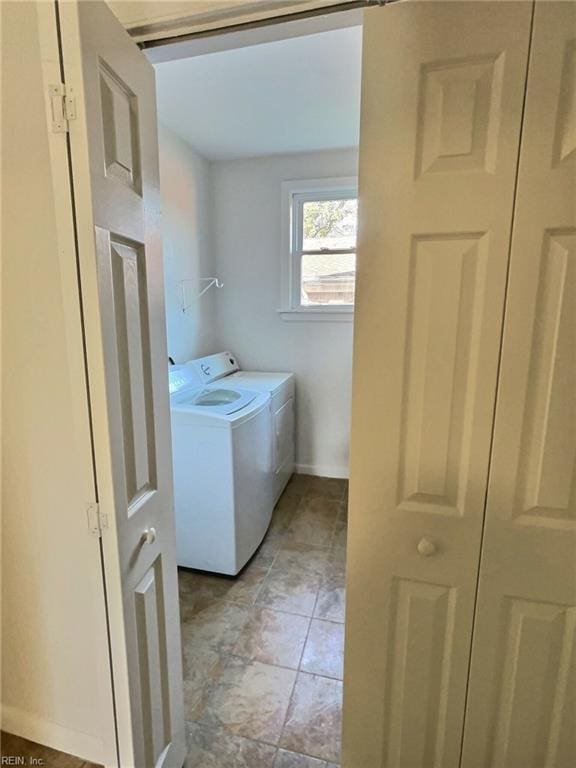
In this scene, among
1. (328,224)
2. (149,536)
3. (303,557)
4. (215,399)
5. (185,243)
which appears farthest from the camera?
(328,224)

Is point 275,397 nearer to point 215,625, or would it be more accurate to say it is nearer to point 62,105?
point 215,625

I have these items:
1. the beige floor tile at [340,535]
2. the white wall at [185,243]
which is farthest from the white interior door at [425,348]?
the white wall at [185,243]

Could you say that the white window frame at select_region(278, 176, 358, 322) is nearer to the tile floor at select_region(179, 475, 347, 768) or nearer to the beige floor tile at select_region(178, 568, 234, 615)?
the tile floor at select_region(179, 475, 347, 768)

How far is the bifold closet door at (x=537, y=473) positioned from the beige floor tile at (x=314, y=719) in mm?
560

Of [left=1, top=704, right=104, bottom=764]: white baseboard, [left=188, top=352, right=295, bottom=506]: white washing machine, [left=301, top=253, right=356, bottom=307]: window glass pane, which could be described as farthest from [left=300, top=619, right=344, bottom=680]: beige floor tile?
[left=301, top=253, right=356, bottom=307]: window glass pane

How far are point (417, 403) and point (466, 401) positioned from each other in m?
0.10

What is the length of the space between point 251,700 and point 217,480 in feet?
2.98

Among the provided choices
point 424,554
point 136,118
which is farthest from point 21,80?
point 424,554

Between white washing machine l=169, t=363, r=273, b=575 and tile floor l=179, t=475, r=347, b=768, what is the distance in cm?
17

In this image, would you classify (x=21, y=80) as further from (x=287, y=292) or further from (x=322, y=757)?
(x=287, y=292)

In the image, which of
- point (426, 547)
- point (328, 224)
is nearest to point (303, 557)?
point (426, 547)

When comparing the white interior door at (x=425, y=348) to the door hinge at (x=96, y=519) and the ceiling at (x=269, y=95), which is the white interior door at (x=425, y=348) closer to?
the door hinge at (x=96, y=519)

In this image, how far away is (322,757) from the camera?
52.4 inches

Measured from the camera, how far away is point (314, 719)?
1449 millimetres
